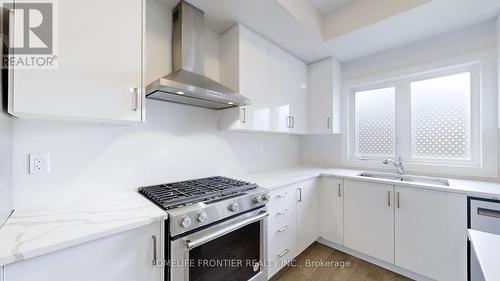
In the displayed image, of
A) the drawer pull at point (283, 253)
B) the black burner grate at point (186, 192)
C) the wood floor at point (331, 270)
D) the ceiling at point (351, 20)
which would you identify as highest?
the ceiling at point (351, 20)

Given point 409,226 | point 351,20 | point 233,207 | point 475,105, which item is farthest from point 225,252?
point 475,105

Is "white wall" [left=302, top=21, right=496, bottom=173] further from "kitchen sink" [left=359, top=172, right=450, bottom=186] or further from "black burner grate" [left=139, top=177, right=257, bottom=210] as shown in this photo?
"black burner grate" [left=139, top=177, right=257, bottom=210]

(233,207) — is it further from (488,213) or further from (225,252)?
(488,213)

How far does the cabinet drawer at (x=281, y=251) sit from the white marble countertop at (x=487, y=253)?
122 centimetres

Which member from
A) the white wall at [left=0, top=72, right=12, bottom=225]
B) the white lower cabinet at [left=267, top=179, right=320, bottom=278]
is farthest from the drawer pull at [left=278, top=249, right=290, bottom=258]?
the white wall at [left=0, top=72, right=12, bottom=225]

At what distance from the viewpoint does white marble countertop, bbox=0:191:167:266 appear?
69 cm

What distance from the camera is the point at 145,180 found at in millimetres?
1503

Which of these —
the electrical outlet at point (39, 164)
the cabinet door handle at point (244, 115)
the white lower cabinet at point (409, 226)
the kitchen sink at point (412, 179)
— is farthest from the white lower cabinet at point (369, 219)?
the electrical outlet at point (39, 164)

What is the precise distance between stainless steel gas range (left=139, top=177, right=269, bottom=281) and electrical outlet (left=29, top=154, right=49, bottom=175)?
528 mm

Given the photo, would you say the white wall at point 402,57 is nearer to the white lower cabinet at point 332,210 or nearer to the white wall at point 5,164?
the white lower cabinet at point 332,210

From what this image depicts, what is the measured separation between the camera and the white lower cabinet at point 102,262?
27.6 inches

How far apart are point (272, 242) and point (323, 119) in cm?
166

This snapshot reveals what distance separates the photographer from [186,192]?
1.29m

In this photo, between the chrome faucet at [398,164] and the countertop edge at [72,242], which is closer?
the countertop edge at [72,242]
